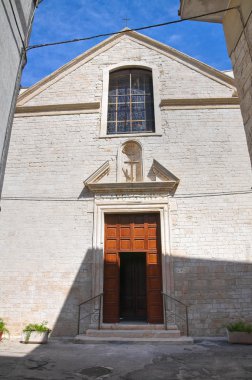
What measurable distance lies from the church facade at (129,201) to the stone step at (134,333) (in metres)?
0.57

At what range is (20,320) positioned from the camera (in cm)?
711

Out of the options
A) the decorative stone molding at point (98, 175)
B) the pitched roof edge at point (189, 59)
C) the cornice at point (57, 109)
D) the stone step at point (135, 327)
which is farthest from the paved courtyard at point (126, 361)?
the pitched roof edge at point (189, 59)

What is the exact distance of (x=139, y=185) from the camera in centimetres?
796

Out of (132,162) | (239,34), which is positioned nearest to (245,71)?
(239,34)

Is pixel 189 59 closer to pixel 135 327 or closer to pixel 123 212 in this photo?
pixel 123 212

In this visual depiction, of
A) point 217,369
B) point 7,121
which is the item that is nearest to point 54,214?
point 7,121

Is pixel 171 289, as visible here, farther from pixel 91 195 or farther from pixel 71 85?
pixel 71 85

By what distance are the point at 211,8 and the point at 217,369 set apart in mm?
5228

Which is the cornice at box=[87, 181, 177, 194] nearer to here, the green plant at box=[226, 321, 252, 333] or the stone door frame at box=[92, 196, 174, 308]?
the stone door frame at box=[92, 196, 174, 308]

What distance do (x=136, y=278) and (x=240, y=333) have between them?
11.0 ft

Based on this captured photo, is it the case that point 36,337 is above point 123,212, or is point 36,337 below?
below

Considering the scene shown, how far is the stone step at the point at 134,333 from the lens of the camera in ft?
20.6

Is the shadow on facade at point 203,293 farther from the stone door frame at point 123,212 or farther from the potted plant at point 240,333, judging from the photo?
the potted plant at point 240,333

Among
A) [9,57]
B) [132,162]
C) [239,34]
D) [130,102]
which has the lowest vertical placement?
[9,57]
